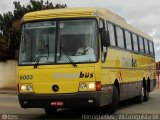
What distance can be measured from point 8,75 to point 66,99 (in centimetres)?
2328

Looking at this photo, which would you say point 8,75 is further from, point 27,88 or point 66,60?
point 66,60

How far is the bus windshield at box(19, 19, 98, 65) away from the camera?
15414 millimetres

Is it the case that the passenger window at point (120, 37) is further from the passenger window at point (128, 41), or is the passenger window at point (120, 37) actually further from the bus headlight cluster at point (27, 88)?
the bus headlight cluster at point (27, 88)

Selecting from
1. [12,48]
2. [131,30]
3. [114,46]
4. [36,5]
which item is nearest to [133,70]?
[131,30]

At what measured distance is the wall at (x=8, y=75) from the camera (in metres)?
37.8

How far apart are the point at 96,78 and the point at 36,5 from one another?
25.9m

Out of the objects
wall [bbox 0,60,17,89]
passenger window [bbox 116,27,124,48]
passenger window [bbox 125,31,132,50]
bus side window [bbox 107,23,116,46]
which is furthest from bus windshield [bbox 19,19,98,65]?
wall [bbox 0,60,17,89]

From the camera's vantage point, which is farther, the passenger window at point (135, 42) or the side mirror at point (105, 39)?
the passenger window at point (135, 42)

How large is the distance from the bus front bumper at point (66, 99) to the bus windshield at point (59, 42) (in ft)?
3.16

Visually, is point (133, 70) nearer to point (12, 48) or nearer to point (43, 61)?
Result: point (43, 61)

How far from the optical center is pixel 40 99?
1536 centimetres

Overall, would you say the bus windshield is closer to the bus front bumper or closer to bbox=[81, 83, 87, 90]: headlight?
bbox=[81, 83, 87, 90]: headlight

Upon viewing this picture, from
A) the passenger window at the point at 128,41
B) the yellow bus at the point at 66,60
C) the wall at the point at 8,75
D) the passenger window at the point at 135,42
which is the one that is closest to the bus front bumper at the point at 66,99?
the yellow bus at the point at 66,60

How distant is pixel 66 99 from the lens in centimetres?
1516
